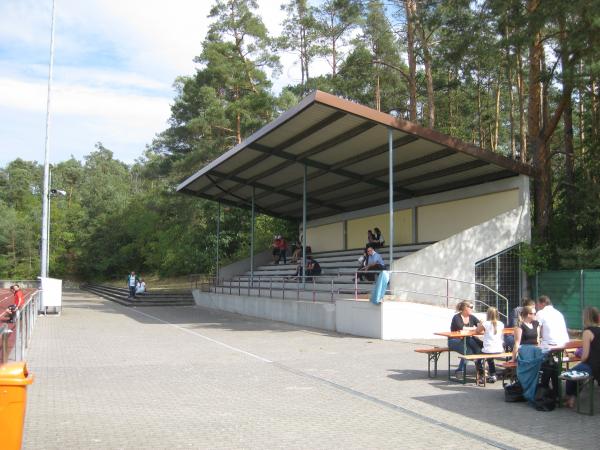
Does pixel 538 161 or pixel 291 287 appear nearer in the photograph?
pixel 538 161

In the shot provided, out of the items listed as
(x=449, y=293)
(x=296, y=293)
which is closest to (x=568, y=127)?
(x=449, y=293)

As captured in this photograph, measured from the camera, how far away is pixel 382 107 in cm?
3975

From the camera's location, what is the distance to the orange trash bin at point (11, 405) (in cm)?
478

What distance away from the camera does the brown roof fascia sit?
15969 millimetres

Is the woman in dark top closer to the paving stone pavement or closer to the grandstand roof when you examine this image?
the paving stone pavement

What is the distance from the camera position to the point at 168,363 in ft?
38.9

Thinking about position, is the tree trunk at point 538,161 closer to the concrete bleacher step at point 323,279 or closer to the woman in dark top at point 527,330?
the concrete bleacher step at point 323,279

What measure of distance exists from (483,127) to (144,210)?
39540 millimetres

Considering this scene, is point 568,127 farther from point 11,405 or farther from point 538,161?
point 11,405

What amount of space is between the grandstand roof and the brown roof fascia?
0.03 meters

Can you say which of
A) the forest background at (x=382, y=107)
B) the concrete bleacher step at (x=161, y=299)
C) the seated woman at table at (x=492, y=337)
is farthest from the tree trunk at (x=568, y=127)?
the concrete bleacher step at (x=161, y=299)

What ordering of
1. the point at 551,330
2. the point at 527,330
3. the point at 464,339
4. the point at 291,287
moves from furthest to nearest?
the point at 291,287, the point at 464,339, the point at 527,330, the point at 551,330

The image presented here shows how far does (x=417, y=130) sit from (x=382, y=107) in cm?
2330

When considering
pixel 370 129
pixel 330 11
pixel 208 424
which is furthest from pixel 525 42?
pixel 330 11
